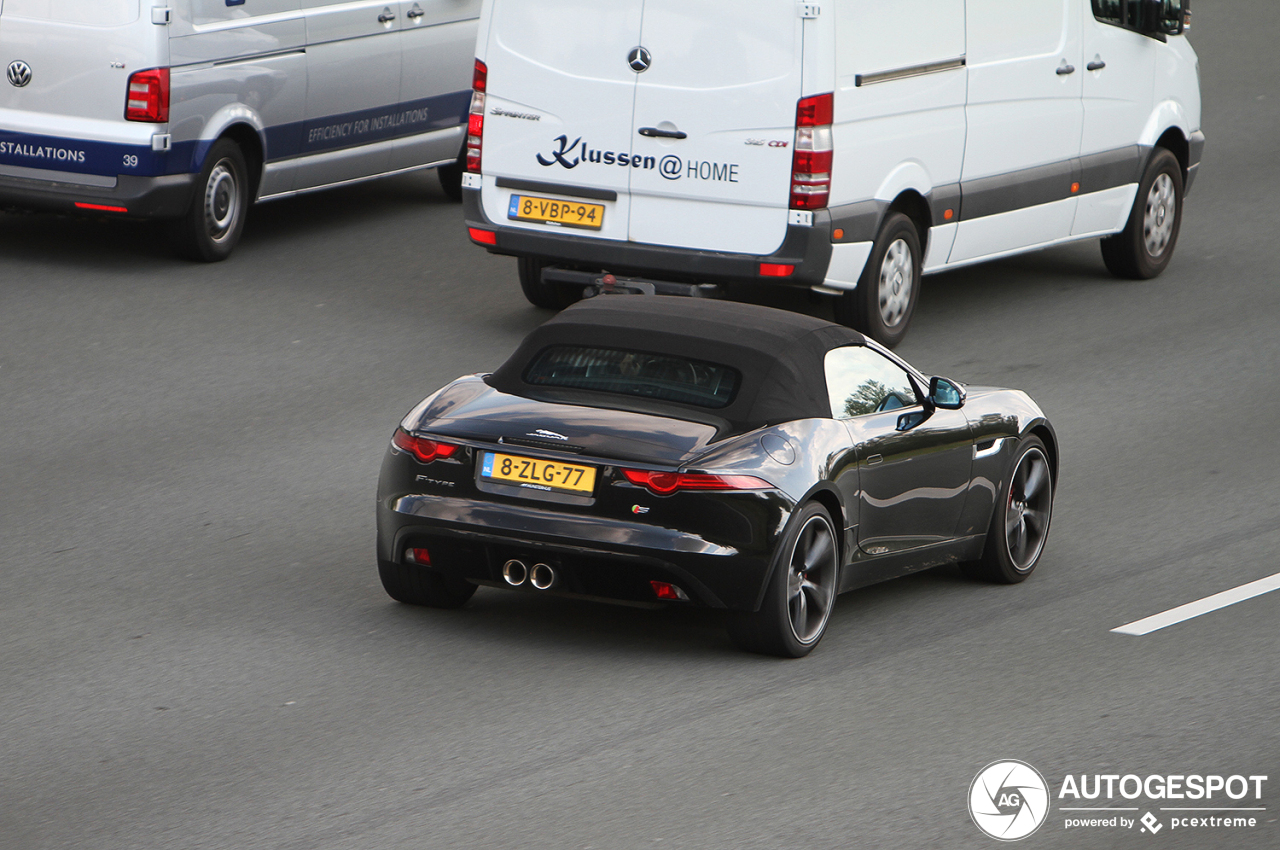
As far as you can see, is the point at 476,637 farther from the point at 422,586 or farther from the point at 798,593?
the point at 798,593

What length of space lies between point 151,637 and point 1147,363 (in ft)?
24.5

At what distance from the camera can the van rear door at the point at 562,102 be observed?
41.0ft

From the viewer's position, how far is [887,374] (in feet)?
28.5

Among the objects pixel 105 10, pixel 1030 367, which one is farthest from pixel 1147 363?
pixel 105 10

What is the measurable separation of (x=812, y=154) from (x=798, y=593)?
487cm

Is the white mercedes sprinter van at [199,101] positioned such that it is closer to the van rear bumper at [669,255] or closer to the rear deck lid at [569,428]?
the van rear bumper at [669,255]

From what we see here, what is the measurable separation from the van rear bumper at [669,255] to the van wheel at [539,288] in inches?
30.3

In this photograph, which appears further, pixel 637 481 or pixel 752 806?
pixel 637 481

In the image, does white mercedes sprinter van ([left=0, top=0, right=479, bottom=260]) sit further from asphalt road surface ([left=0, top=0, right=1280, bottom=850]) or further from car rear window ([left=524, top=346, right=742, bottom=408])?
car rear window ([left=524, top=346, right=742, bottom=408])

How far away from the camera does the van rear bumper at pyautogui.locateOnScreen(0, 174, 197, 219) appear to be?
45.8 feet

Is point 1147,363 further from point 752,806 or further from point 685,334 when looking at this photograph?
point 752,806

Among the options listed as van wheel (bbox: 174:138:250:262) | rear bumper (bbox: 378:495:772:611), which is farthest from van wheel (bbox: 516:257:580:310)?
rear bumper (bbox: 378:495:772:611)

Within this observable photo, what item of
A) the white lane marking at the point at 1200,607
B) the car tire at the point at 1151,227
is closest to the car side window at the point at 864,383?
the white lane marking at the point at 1200,607

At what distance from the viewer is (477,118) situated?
42.4 feet
